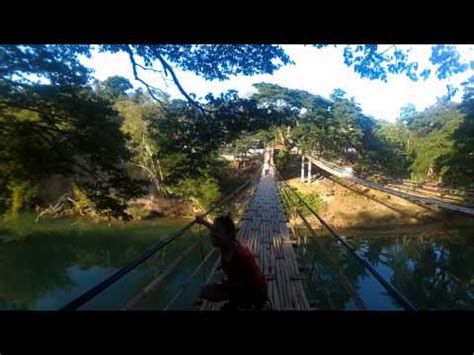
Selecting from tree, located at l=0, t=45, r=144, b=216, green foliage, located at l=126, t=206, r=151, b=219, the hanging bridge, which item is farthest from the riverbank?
tree, located at l=0, t=45, r=144, b=216

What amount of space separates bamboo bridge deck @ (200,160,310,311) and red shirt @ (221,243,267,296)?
62 cm

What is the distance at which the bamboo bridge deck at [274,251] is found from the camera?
2.30 metres

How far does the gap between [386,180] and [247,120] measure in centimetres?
546

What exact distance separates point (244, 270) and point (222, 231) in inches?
6.6

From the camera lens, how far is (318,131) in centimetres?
714

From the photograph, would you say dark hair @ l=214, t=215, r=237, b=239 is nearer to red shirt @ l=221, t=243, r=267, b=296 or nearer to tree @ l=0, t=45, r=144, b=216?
red shirt @ l=221, t=243, r=267, b=296

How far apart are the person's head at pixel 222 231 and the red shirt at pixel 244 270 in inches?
2.2

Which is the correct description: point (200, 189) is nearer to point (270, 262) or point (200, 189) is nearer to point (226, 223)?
point (270, 262)

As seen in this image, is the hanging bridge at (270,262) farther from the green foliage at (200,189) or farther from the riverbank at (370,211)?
the riverbank at (370,211)

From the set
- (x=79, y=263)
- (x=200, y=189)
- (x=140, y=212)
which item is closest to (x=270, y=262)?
(x=200, y=189)

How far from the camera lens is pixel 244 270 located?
144 centimetres

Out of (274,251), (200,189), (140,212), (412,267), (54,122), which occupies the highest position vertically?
(54,122)
